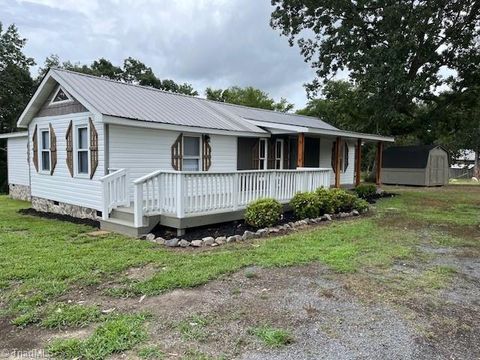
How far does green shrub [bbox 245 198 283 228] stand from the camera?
26.5 ft

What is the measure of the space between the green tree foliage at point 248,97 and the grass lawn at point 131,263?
101ft

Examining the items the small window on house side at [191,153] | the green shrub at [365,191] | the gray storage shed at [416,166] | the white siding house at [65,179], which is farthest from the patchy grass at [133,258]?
the gray storage shed at [416,166]

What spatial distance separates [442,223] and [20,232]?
10.4 m

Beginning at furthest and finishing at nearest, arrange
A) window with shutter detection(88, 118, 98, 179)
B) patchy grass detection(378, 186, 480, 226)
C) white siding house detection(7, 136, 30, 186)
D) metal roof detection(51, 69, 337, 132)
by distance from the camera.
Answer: white siding house detection(7, 136, 30, 186)
patchy grass detection(378, 186, 480, 226)
metal roof detection(51, 69, 337, 132)
window with shutter detection(88, 118, 98, 179)

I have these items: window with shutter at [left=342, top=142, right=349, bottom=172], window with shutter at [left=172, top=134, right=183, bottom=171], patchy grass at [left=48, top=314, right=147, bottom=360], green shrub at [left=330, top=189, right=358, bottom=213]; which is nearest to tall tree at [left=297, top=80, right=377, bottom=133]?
window with shutter at [left=342, top=142, right=349, bottom=172]

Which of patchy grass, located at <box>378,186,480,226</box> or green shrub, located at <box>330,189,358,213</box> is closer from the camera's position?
patchy grass, located at <box>378,186,480,226</box>

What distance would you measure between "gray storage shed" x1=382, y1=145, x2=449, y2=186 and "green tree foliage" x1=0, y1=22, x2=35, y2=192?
88.1 feet

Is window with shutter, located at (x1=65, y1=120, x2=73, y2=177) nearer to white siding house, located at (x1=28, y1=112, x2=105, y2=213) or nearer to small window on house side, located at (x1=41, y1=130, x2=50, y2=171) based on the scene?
white siding house, located at (x1=28, y1=112, x2=105, y2=213)

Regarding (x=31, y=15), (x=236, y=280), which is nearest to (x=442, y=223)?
(x=236, y=280)

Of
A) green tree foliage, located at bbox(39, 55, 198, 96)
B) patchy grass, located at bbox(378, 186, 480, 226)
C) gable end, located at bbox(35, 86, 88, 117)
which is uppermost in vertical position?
green tree foliage, located at bbox(39, 55, 198, 96)

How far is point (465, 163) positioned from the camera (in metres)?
55.0

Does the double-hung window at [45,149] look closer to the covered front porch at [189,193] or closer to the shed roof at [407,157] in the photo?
the covered front porch at [189,193]

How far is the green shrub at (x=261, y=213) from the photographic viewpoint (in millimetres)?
8086

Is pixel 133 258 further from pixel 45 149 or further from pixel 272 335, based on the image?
pixel 45 149
